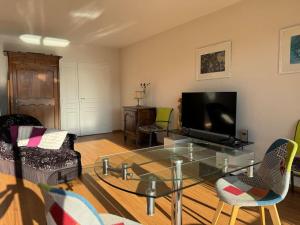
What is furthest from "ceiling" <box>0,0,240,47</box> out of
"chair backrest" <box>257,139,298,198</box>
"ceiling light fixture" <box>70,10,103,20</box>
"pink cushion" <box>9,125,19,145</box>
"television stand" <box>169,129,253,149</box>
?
"chair backrest" <box>257,139,298,198</box>

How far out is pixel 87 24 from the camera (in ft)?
13.9

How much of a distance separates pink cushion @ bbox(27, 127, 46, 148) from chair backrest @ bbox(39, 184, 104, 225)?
276cm

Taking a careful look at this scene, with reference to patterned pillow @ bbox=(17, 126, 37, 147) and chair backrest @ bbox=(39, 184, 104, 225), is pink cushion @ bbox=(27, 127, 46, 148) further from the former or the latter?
chair backrest @ bbox=(39, 184, 104, 225)

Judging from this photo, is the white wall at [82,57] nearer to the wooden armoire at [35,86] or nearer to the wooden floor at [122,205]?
the wooden armoire at [35,86]

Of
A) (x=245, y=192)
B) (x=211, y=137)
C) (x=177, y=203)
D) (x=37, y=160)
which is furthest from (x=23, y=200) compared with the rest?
(x=211, y=137)

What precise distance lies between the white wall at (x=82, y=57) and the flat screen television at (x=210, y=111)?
306 cm

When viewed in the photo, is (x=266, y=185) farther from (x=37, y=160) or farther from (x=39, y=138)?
(x=39, y=138)

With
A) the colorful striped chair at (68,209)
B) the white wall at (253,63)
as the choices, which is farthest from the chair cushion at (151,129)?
the colorful striped chair at (68,209)

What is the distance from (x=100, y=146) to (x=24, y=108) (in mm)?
1857

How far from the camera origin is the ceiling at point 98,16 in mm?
3264

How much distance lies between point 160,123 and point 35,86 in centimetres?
290

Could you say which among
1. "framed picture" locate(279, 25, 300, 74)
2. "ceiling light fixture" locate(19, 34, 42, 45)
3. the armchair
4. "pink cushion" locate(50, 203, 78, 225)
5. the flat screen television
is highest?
"ceiling light fixture" locate(19, 34, 42, 45)

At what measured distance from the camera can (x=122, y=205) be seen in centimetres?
235

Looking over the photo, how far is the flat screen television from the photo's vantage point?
324 centimetres
